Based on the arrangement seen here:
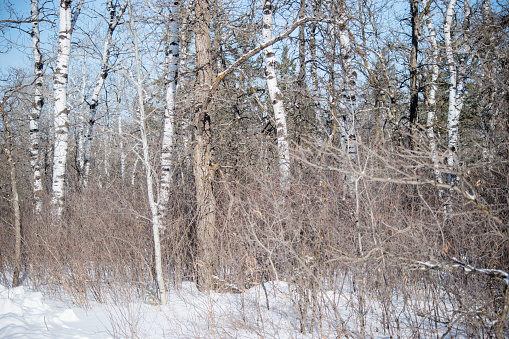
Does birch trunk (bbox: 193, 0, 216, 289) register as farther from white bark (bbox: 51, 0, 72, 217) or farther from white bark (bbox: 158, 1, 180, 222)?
white bark (bbox: 51, 0, 72, 217)

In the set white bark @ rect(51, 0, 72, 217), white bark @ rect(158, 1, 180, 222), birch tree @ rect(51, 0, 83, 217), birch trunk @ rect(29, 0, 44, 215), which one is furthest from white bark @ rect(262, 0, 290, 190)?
birch trunk @ rect(29, 0, 44, 215)

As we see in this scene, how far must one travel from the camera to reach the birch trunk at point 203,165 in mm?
5055

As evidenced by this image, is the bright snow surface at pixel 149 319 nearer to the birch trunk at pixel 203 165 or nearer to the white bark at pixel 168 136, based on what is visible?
the birch trunk at pixel 203 165

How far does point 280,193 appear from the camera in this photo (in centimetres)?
484

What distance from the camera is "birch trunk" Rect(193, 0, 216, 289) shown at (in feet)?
16.6

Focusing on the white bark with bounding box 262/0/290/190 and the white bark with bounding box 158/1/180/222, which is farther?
the white bark with bounding box 262/0/290/190

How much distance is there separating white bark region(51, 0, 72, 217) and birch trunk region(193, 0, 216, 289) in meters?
3.49

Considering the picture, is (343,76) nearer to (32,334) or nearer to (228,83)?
(228,83)

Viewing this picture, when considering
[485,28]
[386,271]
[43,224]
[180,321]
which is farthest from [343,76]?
[43,224]

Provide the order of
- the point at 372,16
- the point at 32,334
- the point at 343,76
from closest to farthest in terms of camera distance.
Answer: the point at 32,334
the point at 343,76
the point at 372,16

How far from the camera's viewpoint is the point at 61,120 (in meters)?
6.96

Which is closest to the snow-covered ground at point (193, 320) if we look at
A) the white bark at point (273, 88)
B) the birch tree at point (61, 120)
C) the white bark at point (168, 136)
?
the white bark at point (168, 136)

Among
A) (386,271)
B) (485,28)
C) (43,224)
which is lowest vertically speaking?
(386,271)

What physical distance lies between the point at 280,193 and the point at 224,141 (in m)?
5.51
